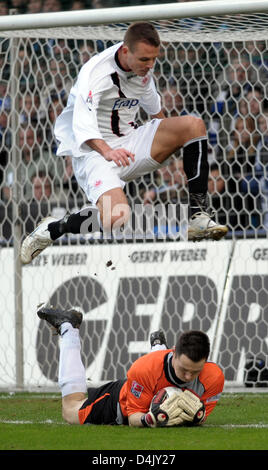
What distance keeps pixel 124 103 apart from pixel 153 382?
1.97 m

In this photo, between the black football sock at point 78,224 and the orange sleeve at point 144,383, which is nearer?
the orange sleeve at point 144,383

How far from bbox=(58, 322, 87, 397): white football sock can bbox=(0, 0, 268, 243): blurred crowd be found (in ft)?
9.14

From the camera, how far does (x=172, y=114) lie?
34.1 ft

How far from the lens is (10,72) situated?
9.76 meters

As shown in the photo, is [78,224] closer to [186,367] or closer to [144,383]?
[144,383]

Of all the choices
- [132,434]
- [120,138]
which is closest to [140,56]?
[120,138]

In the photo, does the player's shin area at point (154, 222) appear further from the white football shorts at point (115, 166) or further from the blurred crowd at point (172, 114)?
the white football shorts at point (115, 166)

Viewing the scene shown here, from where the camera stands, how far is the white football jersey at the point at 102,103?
635cm

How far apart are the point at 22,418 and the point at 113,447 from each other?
75.2 inches

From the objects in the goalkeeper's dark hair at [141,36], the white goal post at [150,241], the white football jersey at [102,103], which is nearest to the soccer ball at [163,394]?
the white football jersey at [102,103]

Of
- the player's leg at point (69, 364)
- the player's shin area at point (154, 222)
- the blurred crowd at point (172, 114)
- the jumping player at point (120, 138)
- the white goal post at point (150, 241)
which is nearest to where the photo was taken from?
the jumping player at point (120, 138)

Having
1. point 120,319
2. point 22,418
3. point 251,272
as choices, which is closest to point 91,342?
point 120,319

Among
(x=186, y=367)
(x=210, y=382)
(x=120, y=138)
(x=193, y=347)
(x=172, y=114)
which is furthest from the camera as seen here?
(x=172, y=114)

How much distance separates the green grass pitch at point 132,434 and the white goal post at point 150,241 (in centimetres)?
164
